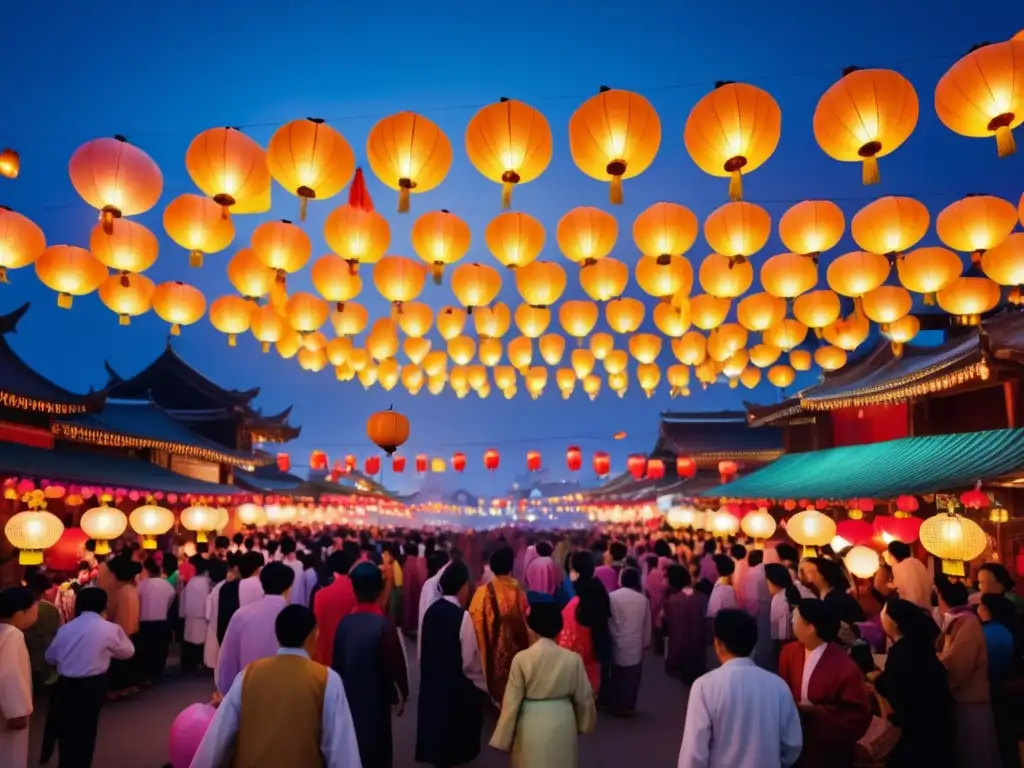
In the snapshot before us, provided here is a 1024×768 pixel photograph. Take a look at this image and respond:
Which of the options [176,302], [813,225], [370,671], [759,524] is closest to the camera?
[370,671]

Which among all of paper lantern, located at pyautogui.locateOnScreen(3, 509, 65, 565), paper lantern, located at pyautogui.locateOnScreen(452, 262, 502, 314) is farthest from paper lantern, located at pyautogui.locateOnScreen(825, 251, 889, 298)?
paper lantern, located at pyautogui.locateOnScreen(3, 509, 65, 565)

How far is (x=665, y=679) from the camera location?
9836 millimetres

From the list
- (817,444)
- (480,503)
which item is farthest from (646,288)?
(480,503)

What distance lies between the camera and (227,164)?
6438mm

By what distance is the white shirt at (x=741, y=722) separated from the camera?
10.6 ft

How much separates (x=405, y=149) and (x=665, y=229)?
3.11 metres

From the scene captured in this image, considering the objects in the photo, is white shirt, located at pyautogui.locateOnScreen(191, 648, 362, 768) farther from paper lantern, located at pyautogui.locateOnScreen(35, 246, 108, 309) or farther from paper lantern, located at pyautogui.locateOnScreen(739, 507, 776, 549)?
paper lantern, located at pyautogui.locateOnScreen(739, 507, 776, 549)

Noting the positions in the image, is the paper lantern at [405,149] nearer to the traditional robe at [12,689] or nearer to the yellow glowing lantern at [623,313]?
the traditional robe at [12,689]

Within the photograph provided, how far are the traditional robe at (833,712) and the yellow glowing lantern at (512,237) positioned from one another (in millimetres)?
5424

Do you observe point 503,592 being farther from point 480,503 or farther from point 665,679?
point 480,503

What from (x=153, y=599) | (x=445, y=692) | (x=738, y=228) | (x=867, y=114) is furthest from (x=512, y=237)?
(x=153, y=599)

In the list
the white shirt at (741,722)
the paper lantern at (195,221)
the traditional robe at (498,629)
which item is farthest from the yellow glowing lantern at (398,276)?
the white shirt at (741,722)

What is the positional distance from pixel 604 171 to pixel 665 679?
23.4 feet

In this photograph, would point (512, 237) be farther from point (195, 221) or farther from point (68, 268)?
point (68, 268)
